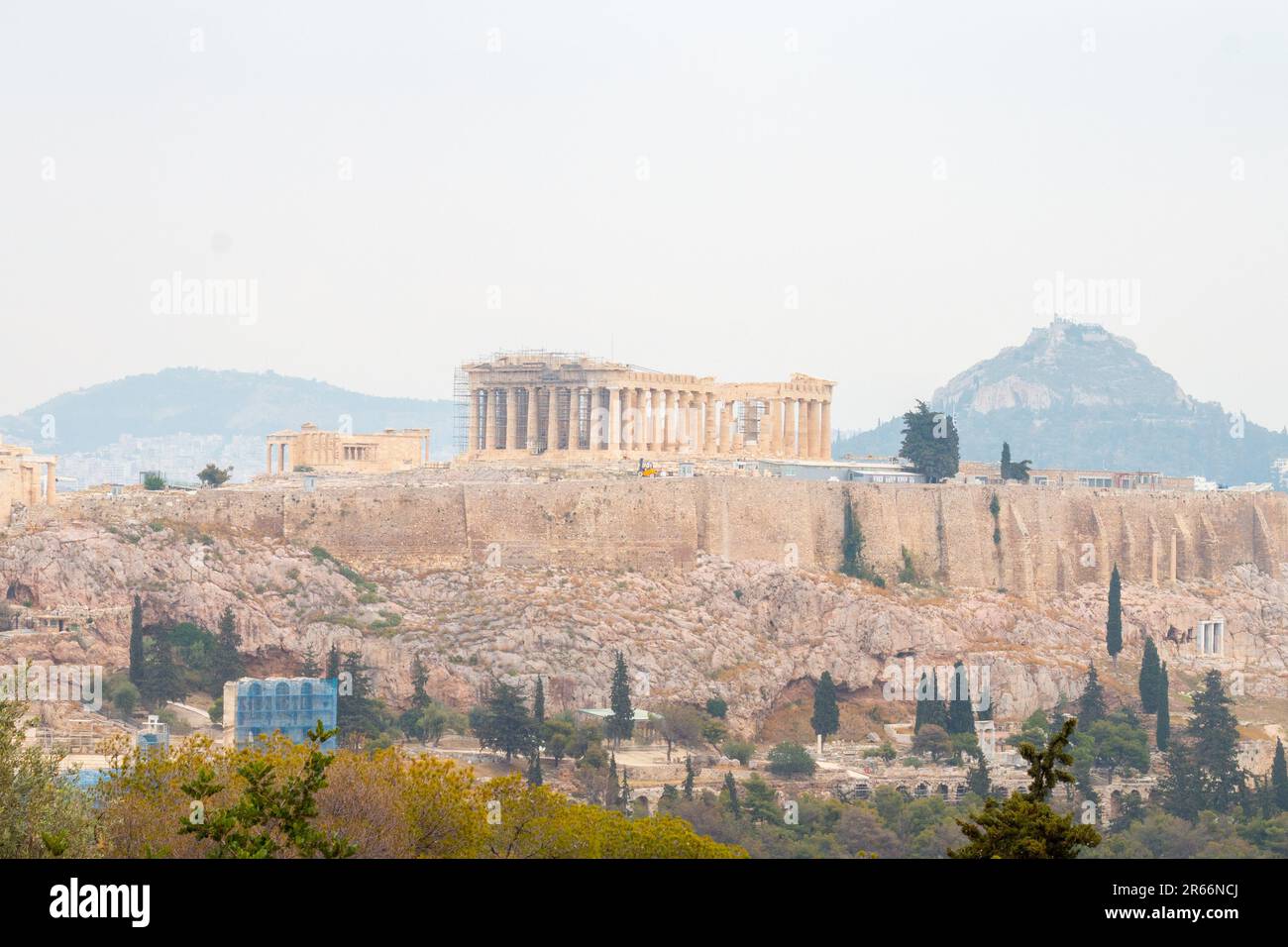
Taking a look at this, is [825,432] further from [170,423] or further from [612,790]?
[170,423]

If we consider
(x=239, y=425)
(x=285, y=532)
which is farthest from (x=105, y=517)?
(x=239, y=425)

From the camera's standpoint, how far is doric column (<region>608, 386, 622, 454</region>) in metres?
74.3

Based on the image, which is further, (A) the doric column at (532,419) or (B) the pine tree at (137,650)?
(A) the doric column at (532,419)

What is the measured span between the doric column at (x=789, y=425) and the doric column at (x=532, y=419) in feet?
30.8

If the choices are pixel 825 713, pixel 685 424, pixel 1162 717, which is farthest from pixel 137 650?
pixel 1162 717

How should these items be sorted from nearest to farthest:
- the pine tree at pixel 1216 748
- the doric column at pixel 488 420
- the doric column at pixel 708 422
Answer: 1. the pine tree at pixel 1216 748
2. the doric column at pixel 488 420
3. the doric column at pixel 708 422

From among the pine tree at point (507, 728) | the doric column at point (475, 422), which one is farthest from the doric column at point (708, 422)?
the pine tree at point (507, 728)

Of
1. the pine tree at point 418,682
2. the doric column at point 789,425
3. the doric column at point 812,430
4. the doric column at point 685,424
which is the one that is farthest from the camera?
the doric column at point 812,430

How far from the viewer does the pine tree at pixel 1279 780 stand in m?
64.1

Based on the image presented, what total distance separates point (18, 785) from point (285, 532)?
34571mm

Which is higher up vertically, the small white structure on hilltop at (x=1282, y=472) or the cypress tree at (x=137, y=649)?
the small white structure on hilltop at (x=1282, y=472)

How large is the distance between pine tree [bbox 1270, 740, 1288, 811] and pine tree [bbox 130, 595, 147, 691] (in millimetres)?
31105

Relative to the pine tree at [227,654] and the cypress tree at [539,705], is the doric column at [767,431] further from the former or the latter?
the pine tree at [227,654]
